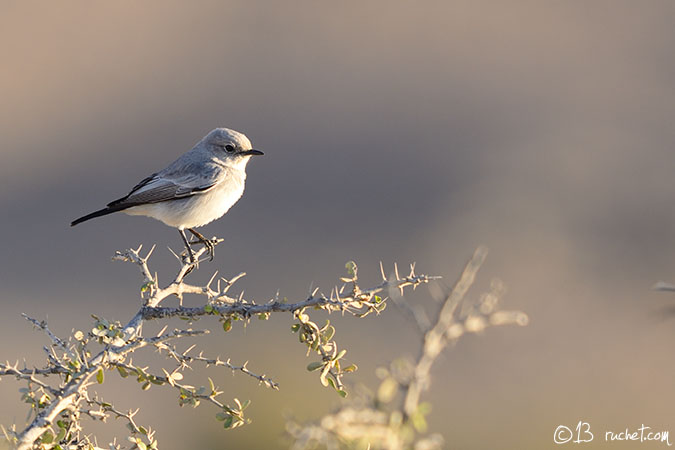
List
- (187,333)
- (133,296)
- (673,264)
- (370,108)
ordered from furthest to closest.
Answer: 1. (370,108)
2. (673,264)
3. (133,296)
4. (187,333)

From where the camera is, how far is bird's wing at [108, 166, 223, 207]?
6.82 m

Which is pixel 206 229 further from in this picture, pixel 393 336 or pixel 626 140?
pixel 626 140

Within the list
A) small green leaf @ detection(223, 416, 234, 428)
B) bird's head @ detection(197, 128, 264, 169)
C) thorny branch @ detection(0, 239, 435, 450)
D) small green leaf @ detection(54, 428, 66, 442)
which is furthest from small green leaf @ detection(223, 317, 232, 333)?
bird's head @ detection(197, 128, 264, 169)

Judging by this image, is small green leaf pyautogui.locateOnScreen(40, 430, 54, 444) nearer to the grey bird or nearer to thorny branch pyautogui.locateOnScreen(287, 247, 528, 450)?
thorny branch pyautogui.locateOnScreen(287, 247, 528, 450)

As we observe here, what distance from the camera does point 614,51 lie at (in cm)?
2752

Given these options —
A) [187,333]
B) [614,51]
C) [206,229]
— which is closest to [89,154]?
[206,229]

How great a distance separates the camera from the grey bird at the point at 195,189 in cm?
686

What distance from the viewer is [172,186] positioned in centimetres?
703

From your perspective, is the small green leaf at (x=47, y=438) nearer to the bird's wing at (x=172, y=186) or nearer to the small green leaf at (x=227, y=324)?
the small green leaf at (x=227, y=324)

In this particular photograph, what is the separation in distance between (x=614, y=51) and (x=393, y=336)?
1597cm

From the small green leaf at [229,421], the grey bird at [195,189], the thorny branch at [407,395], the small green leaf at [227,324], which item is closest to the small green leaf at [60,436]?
the small green leaf at [229,421]

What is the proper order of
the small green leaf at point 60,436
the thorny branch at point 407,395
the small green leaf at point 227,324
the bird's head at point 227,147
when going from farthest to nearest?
the bird's head at point 227,147
the small green leaf at point 227,324
the small green leaf at point 60,436
the thorny branch at point 407,395

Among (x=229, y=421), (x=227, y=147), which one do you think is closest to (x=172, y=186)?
(x=227, y=147)

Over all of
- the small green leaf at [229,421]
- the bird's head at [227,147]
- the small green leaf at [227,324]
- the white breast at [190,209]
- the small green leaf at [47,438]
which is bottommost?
the small green leaf at [47,438]
